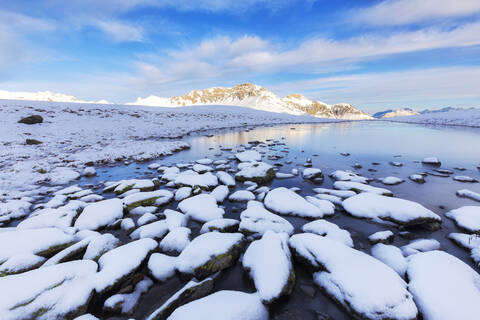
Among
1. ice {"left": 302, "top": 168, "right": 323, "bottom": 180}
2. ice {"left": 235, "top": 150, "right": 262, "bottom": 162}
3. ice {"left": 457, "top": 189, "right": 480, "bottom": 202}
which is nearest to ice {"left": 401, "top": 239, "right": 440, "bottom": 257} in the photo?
ice {"left": 457, "top": 189, "right": 480, "bottom": 202}

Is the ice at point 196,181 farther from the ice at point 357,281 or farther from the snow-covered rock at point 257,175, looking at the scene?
the ice at point 357,281

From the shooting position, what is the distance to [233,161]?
13812mm

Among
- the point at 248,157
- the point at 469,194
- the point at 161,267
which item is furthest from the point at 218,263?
the point at 469,194

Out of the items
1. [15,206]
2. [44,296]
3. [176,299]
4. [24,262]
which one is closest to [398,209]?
[176,299]

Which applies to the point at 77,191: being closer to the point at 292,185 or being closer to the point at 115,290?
the point at 115,290

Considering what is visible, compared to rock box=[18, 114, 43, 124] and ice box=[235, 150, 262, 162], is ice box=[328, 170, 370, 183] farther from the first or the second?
rock box=[18, 114, 43, 124]

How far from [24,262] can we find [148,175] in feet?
22.4

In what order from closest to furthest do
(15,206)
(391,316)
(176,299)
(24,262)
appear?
(391,316), (176,299), (24,262), (15,206)

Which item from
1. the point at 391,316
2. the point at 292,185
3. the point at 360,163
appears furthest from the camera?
the point at 360,163

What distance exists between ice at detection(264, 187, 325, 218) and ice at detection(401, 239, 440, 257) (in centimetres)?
215

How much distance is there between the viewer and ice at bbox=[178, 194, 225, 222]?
612cm

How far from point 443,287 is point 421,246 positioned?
5.21 ft

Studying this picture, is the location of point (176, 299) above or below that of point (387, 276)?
below

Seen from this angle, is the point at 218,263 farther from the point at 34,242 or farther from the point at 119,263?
the point at 34,242
